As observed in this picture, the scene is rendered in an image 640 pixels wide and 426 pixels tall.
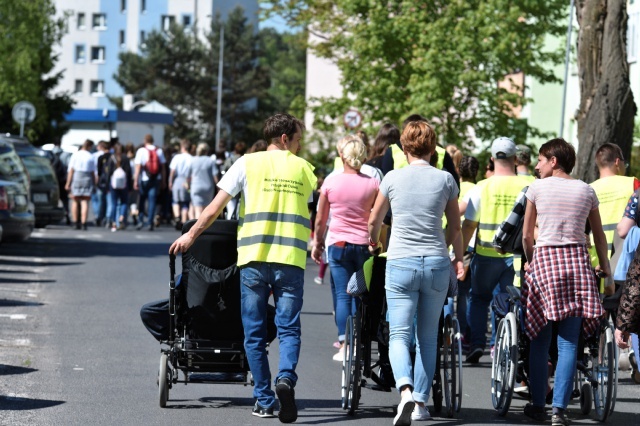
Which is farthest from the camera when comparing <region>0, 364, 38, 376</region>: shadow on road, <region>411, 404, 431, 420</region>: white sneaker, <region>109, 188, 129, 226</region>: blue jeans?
<region>109, 188, 129, 226</region>: blue jeans

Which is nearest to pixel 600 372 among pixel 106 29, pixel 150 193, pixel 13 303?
pixel 13 303

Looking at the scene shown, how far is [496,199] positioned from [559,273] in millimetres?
2846

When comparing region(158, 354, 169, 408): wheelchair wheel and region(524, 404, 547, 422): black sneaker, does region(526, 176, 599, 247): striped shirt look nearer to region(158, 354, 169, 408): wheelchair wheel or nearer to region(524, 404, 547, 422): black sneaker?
region(524, 404, 547, 422): black sneaker

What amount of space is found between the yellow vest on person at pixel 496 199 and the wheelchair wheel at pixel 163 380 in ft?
11.7

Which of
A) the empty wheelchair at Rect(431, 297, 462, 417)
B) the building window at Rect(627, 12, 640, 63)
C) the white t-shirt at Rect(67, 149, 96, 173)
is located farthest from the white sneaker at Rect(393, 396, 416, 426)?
the building window at Rect(627, 12, 640, 63)

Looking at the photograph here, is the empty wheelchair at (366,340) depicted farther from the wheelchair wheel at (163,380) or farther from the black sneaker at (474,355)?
the black sneaker at (474,355)

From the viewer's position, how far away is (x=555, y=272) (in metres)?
8.88

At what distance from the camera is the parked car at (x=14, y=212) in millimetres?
21391

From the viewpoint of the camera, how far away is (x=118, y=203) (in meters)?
31.0

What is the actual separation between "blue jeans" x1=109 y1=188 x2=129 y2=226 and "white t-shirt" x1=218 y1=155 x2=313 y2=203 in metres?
21.7

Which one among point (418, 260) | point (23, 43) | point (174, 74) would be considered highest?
point (174, 74)

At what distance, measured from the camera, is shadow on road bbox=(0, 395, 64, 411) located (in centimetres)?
896

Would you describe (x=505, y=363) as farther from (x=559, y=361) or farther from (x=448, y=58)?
(x=448, y=58)

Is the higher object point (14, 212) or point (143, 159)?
point (143, 159)
